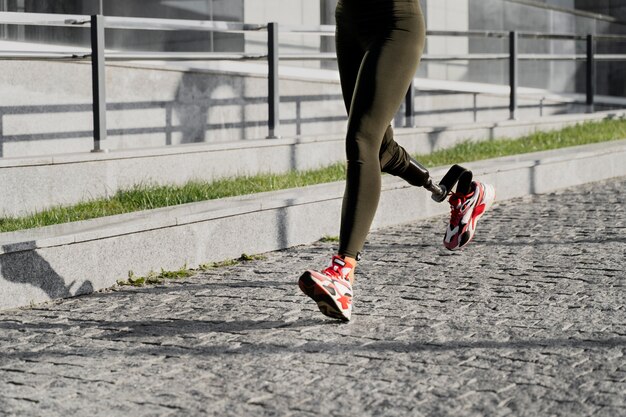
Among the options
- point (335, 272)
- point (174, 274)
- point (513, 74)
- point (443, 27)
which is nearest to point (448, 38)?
point (443, 27)

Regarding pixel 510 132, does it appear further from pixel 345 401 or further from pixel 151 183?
pixel 345 401

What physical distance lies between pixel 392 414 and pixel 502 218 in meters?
5.30

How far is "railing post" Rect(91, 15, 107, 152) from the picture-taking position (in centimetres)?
865

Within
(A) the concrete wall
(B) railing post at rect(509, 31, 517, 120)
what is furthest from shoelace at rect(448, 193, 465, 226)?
(A) the concrete wall

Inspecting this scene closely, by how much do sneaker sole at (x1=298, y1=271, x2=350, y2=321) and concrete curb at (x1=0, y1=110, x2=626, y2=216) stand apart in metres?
3.21

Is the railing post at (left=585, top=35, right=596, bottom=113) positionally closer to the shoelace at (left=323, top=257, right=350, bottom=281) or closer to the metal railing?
the metal railing

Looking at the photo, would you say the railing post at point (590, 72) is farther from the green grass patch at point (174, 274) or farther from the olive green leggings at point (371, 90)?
the olive green leggings at point (371, 90)

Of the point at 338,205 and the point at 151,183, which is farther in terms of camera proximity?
the point at 151,183

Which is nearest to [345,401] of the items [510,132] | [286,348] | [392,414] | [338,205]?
[392,414]

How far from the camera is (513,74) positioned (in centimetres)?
1414

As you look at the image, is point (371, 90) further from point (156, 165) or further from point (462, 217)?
point (156, 165)

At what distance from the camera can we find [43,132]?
9.88 meters

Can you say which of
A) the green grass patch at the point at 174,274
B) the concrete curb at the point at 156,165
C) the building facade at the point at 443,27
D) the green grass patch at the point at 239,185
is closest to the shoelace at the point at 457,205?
the green grass patch at the point at 174,274

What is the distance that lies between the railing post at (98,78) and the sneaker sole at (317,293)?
404 cm
